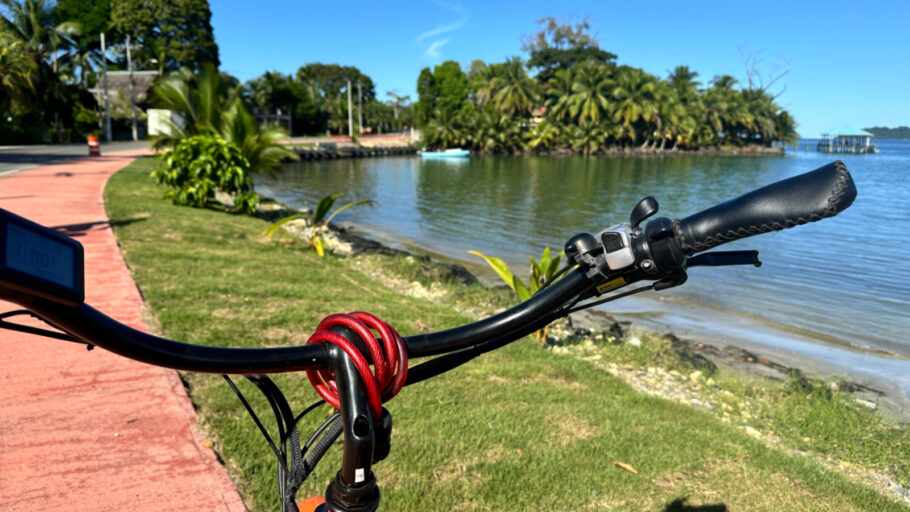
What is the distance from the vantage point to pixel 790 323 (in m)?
9.07

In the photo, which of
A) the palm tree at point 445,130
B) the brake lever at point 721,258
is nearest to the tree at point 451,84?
the palm tree at point 445,130

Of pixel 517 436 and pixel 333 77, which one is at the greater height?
pixel 333 77

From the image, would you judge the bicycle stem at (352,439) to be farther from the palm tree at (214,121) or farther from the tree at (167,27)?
the tree at (167,27)

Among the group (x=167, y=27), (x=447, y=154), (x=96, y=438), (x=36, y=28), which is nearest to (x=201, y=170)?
(x=96, y=438)

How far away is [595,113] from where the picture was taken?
207ft

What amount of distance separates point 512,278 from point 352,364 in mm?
5943

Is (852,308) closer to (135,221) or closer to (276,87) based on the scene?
(135,221)

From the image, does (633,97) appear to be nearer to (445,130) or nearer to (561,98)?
(561,98)

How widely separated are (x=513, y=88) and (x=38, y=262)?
68.0 m

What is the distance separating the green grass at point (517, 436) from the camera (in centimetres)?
324

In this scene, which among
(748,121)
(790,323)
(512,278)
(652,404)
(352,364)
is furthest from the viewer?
(748,121)

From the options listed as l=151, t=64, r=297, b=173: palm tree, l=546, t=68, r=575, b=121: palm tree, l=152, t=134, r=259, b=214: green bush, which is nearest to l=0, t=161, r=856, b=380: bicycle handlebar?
l=152, t=134, r=259, b=214: green bush

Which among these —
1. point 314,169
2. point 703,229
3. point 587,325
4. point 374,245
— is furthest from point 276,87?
point 703,229

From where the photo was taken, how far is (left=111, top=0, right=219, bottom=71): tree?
175ft
